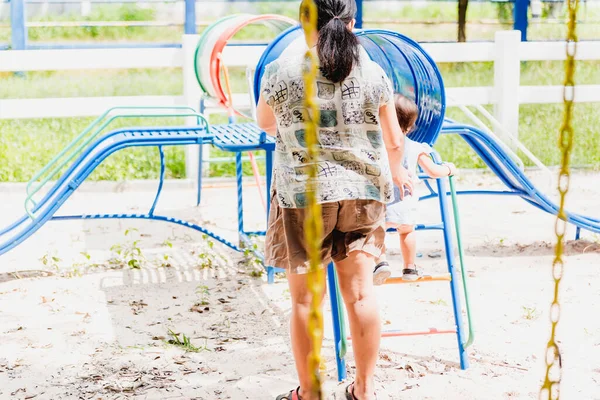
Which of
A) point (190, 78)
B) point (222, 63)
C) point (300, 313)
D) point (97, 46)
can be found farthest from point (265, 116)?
point (97, 46)

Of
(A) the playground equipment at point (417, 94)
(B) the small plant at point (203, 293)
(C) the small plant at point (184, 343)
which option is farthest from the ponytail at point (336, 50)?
(B) the small plant at point (203, 293)

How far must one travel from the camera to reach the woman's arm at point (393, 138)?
2.79 m

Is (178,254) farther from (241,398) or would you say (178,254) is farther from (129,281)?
(241,398)

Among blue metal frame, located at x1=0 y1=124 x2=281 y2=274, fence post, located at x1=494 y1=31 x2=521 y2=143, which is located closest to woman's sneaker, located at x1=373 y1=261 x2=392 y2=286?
blue metal frame, located at x1=0 y1=124 x2=281 y2=274

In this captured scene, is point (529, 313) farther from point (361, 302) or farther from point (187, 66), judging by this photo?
point (187, 66)

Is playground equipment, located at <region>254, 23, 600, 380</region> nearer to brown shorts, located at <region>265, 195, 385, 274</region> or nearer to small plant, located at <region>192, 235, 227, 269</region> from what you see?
brown shorts, located at <region>265, 195, 385, 274</region>

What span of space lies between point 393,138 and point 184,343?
1579mm

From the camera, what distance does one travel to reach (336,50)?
2.65 metres

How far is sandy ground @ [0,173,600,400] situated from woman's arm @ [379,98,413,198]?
2.91 feet

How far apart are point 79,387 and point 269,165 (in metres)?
1.86

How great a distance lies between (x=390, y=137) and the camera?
9.32ft

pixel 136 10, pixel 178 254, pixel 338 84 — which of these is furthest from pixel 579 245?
pixel 136 10

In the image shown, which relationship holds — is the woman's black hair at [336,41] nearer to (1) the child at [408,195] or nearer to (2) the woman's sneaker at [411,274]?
(1) the child at [408,195]

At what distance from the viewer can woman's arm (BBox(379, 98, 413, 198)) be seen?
9.14ft
